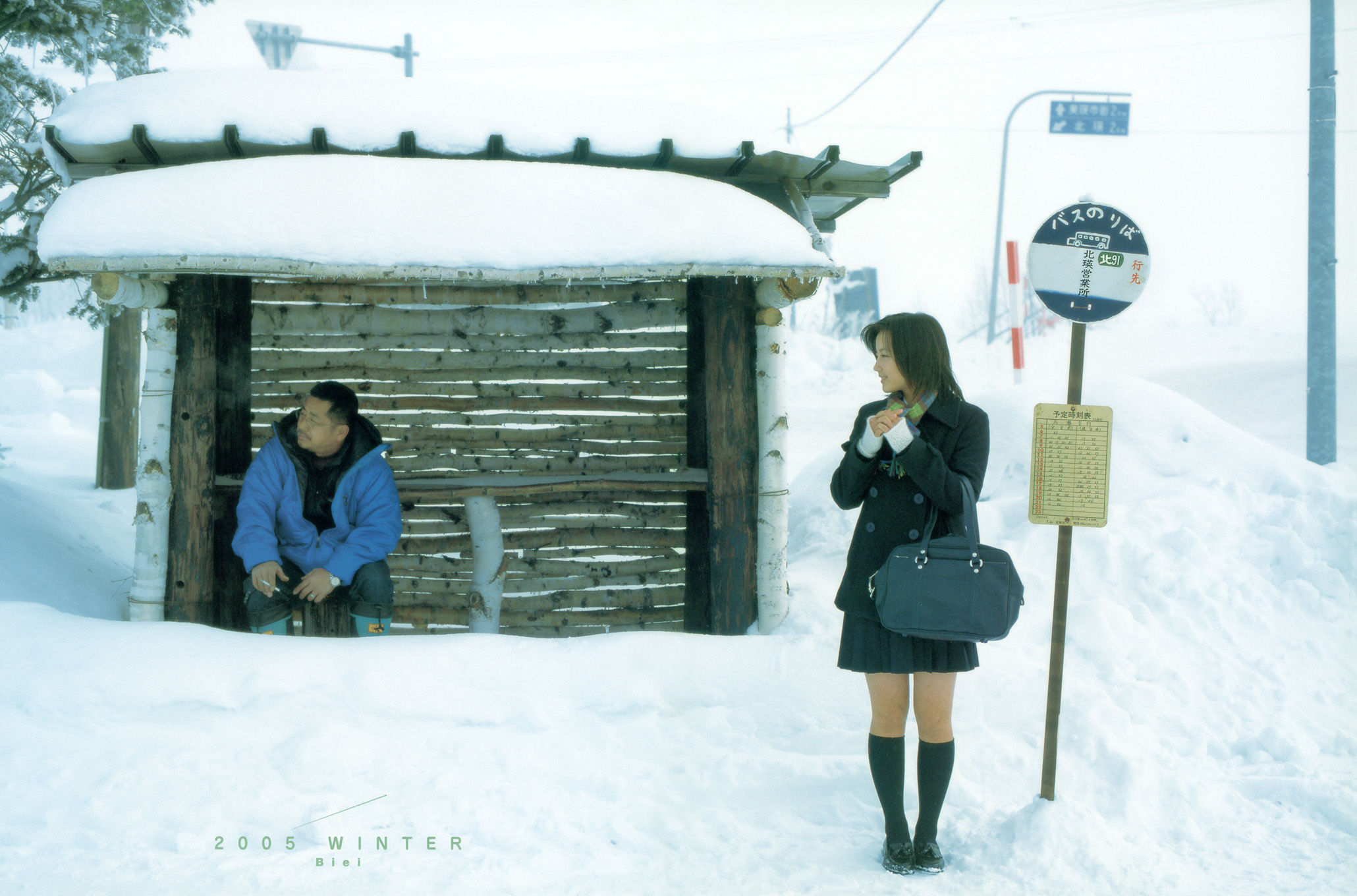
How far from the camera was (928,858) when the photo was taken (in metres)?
2.65

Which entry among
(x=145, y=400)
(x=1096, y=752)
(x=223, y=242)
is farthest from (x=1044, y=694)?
(x=145, y=400)

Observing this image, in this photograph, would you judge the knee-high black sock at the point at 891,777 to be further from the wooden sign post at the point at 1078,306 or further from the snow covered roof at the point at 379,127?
the snow covered roof at the point at 379,127

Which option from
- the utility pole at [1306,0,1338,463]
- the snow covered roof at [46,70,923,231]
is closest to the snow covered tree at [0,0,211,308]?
the snow covered roof at [46,70,923,231]

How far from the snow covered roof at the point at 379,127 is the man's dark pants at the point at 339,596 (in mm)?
2019

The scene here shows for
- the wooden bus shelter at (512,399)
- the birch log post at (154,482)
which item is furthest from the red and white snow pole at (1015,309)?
the birch log post at (154,482)

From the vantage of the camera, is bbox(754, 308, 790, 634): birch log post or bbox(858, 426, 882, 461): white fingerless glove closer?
bbox(858, 426, 882, 461): white fingerless glove

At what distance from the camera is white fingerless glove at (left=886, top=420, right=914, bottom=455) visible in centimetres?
246

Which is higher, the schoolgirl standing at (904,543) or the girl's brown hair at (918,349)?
the girl's brown hair at (918,349)

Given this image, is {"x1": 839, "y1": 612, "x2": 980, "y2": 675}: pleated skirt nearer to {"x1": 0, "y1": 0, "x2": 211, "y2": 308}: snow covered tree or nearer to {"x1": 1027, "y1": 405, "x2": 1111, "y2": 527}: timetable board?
{"x1": 1027, "y1": 405, "x2": 1111, "y2": 527}: timetable board

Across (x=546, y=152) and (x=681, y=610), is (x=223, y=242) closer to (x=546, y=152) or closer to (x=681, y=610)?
(x=546, y=152)

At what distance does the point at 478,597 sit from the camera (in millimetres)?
5035

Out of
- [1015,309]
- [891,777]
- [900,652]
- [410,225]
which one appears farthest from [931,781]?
[1015,309]

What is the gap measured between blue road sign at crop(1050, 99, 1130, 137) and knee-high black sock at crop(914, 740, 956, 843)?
13798 millimetres

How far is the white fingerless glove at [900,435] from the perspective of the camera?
246cm
